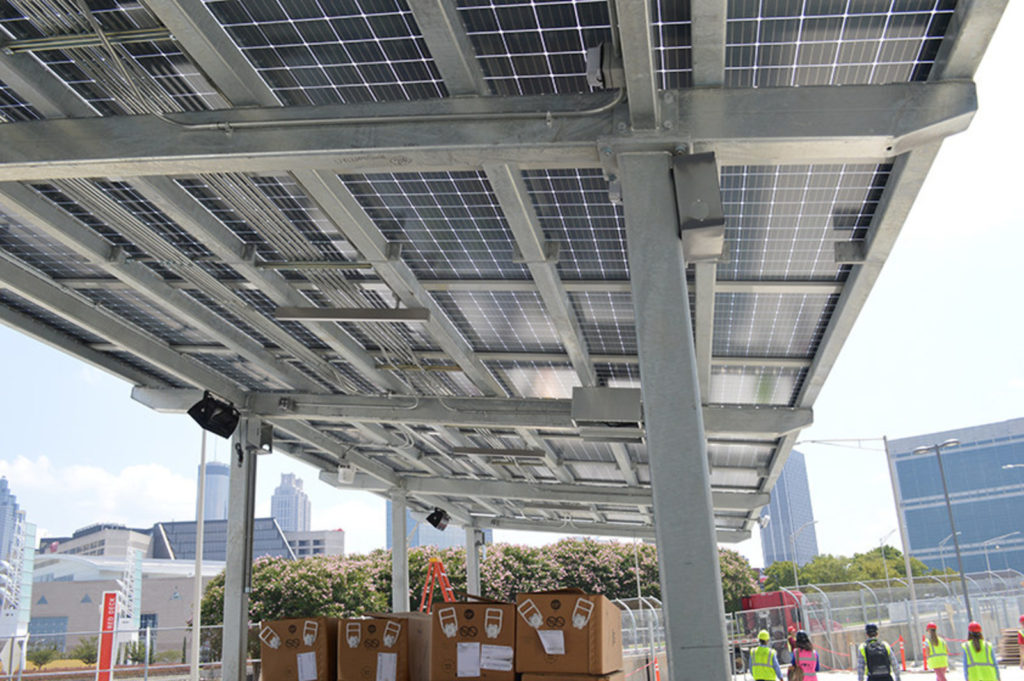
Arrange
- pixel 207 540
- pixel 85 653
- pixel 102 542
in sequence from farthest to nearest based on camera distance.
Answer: pixel 207 540, pixel 102 542, pixel 85 653

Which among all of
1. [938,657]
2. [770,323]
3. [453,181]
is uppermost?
[453,181]

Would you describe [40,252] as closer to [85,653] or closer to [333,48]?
[333,48]

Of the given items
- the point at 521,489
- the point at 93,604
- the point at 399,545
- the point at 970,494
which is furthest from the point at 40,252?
the point at 970,494

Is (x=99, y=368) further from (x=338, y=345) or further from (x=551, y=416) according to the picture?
(x=551, y=416)

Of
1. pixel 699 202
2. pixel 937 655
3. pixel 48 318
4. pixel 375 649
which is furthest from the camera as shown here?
pixel 937 655

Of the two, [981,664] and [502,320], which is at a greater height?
[502,320]

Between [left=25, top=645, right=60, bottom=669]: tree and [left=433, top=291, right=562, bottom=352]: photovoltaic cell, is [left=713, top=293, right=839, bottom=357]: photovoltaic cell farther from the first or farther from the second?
[left=25, top=645, right=60, bottom=669]: tree

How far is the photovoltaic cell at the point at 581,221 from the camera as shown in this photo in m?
8.14

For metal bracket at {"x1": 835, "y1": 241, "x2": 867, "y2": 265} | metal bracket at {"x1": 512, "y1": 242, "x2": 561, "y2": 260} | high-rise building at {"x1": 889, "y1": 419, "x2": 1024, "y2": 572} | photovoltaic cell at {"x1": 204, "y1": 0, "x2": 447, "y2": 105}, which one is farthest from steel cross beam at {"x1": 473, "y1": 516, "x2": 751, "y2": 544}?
high-rise building at {"x1": 889, "y1": 419, "x2": 1024, "y2": 572}

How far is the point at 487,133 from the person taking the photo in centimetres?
665

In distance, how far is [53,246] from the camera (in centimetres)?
993

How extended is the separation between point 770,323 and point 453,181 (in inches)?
193

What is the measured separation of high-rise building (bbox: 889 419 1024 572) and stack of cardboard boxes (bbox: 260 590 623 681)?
16072cm

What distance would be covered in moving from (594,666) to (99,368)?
10301mm
